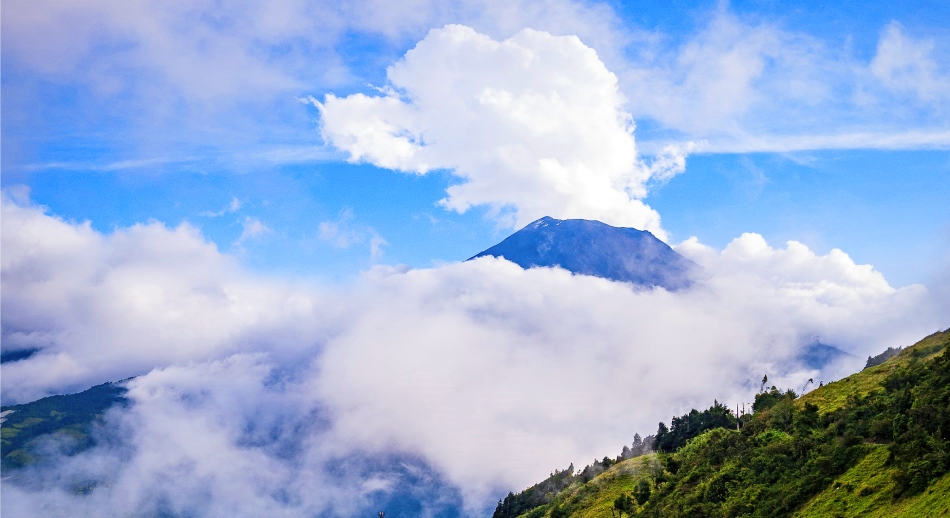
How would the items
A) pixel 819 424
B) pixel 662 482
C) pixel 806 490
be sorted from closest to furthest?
1. pixel 806 490
2. pixel 819 424
3. pixel 662 482

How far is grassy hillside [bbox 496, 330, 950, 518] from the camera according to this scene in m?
62.7

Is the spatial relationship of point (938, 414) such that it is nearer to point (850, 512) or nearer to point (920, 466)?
point (920, 466)

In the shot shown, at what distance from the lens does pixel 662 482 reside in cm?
11594

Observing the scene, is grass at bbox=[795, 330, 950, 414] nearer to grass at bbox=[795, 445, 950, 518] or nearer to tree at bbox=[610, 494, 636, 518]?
grass at bbox=[795, 445, 950, 518]

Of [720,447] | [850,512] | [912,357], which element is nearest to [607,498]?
[720,447]

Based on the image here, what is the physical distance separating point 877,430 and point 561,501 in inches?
4117

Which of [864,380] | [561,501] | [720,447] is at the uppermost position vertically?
[864,380]

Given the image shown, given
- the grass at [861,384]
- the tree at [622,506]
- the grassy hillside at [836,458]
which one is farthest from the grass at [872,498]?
the tree at [622,506]

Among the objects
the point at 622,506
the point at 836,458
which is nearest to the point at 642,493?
the point at 622,506

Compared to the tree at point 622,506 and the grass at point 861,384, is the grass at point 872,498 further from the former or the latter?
the tree at point 622,506

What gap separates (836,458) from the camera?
75.9 m

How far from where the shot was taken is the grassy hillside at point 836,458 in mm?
62662

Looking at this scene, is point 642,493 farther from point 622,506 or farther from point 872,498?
point 872,498

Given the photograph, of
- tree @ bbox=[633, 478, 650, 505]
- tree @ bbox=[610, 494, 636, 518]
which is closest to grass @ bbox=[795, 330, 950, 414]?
tree @ bbox=[633, 478, 650, 505]
